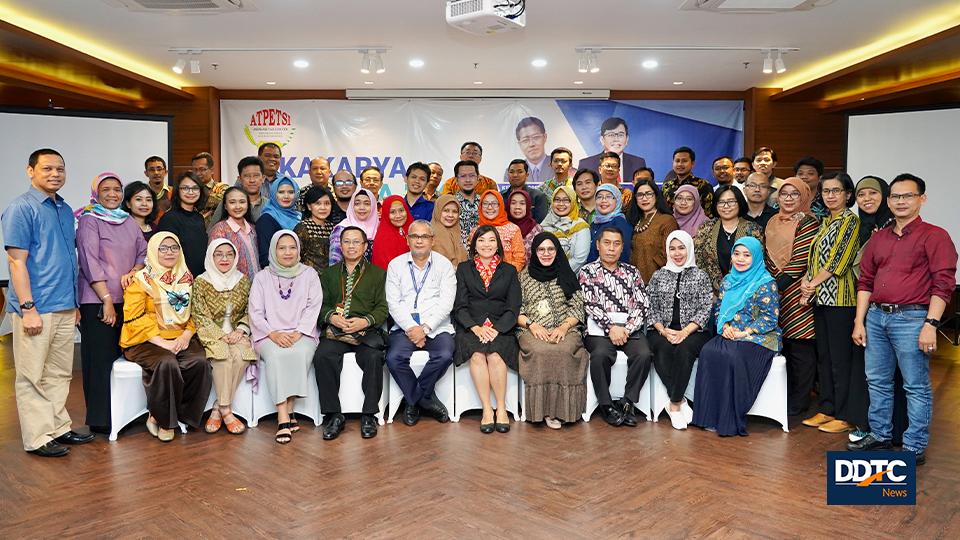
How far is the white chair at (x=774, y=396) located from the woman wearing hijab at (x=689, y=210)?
1.17 m

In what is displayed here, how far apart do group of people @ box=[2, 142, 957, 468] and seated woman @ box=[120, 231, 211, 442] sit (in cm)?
1

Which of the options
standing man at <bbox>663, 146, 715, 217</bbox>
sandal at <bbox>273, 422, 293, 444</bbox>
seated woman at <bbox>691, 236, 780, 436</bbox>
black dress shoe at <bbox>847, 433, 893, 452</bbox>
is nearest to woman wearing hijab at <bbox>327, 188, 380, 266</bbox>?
sandal at <bbox>273, 422, 293, 444</bbox>

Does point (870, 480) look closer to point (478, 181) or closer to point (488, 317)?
point (488, 317)

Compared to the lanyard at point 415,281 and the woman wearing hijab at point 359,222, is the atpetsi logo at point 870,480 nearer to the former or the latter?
the lanyard at point 415,281

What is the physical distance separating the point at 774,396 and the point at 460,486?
2196 millimetres

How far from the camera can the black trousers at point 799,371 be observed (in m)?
4.46

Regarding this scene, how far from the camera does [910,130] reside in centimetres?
699

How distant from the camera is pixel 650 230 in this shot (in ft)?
16.4

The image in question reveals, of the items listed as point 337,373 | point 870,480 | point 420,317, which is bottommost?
point 870,480

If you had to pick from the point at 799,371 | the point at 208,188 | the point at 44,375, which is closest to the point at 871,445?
the point at 799,371

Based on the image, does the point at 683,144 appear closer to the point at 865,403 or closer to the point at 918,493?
the point at 865,403

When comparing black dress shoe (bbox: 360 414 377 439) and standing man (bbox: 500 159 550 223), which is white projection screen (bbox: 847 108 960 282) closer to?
standing man (bbox: 500 159 550 223)

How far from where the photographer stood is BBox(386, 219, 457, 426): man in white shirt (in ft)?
14.5

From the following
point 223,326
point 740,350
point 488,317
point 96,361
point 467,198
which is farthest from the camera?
point 467,198
